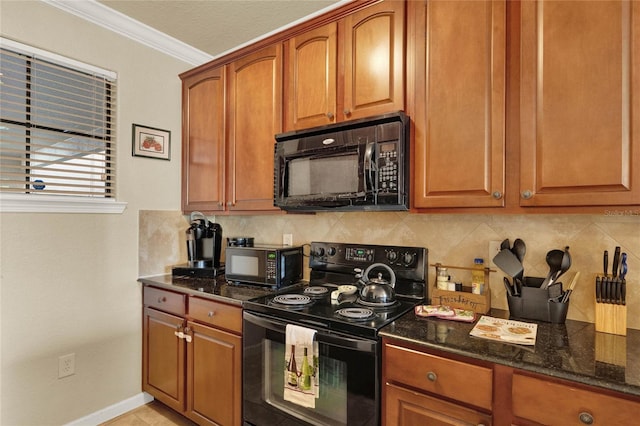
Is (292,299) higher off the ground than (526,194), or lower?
lower

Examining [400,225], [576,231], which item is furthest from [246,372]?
[576,231]

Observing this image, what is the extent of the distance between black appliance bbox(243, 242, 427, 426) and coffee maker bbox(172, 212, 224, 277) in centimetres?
77

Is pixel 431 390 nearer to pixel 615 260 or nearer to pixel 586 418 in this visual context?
pixel 586 418

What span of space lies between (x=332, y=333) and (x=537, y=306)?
89 centimetres

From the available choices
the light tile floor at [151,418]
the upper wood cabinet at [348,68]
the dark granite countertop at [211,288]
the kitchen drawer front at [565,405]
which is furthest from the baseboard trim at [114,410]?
the kitchen drawer front at [565,405]

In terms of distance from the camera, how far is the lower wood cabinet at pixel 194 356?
189 cm

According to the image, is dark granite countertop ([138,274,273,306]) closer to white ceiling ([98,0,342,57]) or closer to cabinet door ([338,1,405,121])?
cabinet door ([338,1,405,121])

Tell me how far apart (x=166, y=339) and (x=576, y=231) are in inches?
95.2

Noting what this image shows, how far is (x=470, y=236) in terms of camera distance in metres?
1.76

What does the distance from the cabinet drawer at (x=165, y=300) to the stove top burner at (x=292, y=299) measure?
0.73 meters

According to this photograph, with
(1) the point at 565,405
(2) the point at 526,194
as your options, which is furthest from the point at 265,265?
(1) the point at 565,405

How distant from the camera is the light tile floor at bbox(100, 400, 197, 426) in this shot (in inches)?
89.9

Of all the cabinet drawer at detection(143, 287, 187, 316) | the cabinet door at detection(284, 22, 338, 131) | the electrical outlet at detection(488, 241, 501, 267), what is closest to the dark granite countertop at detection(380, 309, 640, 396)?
the electrical outlet at detection(488, 241, 501, 267)

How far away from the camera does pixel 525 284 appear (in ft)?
5.20
